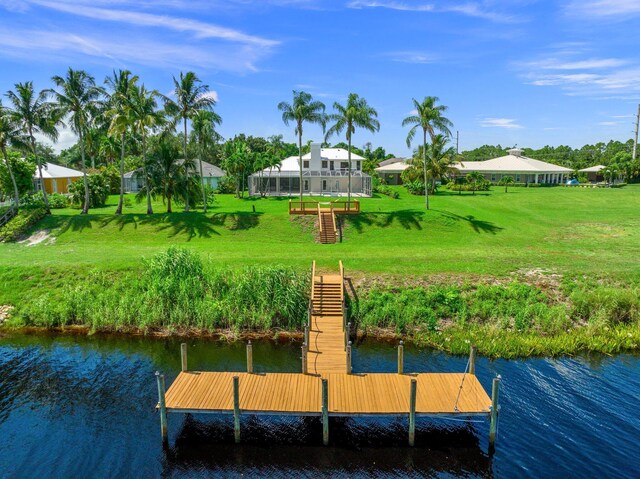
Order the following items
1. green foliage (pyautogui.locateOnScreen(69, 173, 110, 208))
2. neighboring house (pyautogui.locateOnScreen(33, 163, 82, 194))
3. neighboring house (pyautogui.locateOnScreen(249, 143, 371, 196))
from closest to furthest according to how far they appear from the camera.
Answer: green foliage (pyautogui.locateOnScreen(69, 173, 110, 208)) < neighboring house (pyautogui.locateOnScreen(249, 143, 371, 196)) < neighboring house (pyautogui.locateOnScreen(33, 163, 82, 194))

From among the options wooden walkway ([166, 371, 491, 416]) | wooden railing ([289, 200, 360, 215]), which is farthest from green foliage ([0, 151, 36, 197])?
wooden walkway ([166, 371, 491, 416])

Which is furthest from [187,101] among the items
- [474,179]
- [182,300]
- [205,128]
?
[474,179]

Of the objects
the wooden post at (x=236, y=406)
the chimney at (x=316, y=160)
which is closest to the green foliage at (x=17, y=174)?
the chimney at (x=316, y=160)

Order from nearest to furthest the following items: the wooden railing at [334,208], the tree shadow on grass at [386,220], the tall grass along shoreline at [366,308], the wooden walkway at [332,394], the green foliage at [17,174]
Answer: the wooden walkway at [332,394] → the tall grass along shoreline at [366,308] → the tree shadow on grass at [386,220] → the wooden railing at [334,208] → the green foliage at [17,174]

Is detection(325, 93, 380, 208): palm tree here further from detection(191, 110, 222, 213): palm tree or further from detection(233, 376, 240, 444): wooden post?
detection(233, 376, 240, 444): wooden post

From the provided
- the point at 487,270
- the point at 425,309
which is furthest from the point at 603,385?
the point at 487,270

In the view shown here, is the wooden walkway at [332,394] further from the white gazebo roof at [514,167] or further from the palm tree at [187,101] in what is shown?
the white gazebo roof at [514,167]

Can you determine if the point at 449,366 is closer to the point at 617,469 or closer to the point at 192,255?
the point at 617,469
